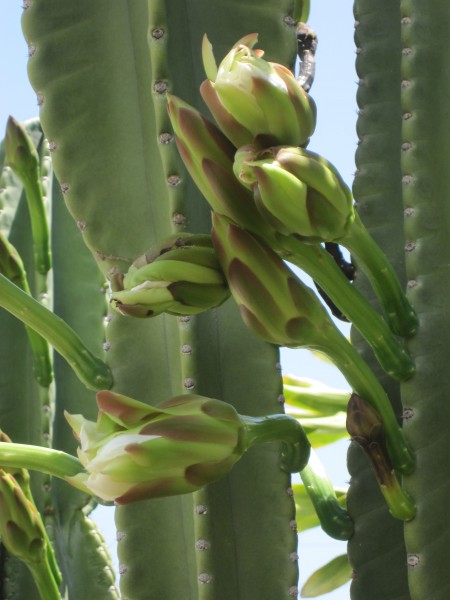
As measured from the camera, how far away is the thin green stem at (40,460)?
69 cm

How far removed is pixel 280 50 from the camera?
30.4 inches

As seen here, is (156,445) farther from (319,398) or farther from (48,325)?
(319,398)

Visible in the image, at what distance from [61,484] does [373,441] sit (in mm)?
470

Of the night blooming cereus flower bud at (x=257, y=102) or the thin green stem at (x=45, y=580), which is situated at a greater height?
the night blooming cereus flower bud at (x=257, y=102)

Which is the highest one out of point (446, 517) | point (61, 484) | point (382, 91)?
point (382, 91)

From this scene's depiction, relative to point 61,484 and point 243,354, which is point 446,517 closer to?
point 243,354

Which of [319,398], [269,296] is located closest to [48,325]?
[269,296]

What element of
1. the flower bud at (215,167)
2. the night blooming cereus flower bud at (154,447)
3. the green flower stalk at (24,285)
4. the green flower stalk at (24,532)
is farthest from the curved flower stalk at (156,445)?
the green flower stalk at (24,285)

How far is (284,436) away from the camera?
0.67 meters

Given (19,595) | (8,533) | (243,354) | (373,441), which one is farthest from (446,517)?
(19,595)

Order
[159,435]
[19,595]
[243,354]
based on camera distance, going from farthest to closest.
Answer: [19,595], [243,354], [159,435]

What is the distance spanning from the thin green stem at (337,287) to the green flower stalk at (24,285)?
34 centimetres

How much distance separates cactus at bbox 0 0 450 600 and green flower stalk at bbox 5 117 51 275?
3.9 inches

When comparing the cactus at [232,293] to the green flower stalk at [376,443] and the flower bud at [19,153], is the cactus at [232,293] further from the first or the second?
the flower bud at [19,153]
